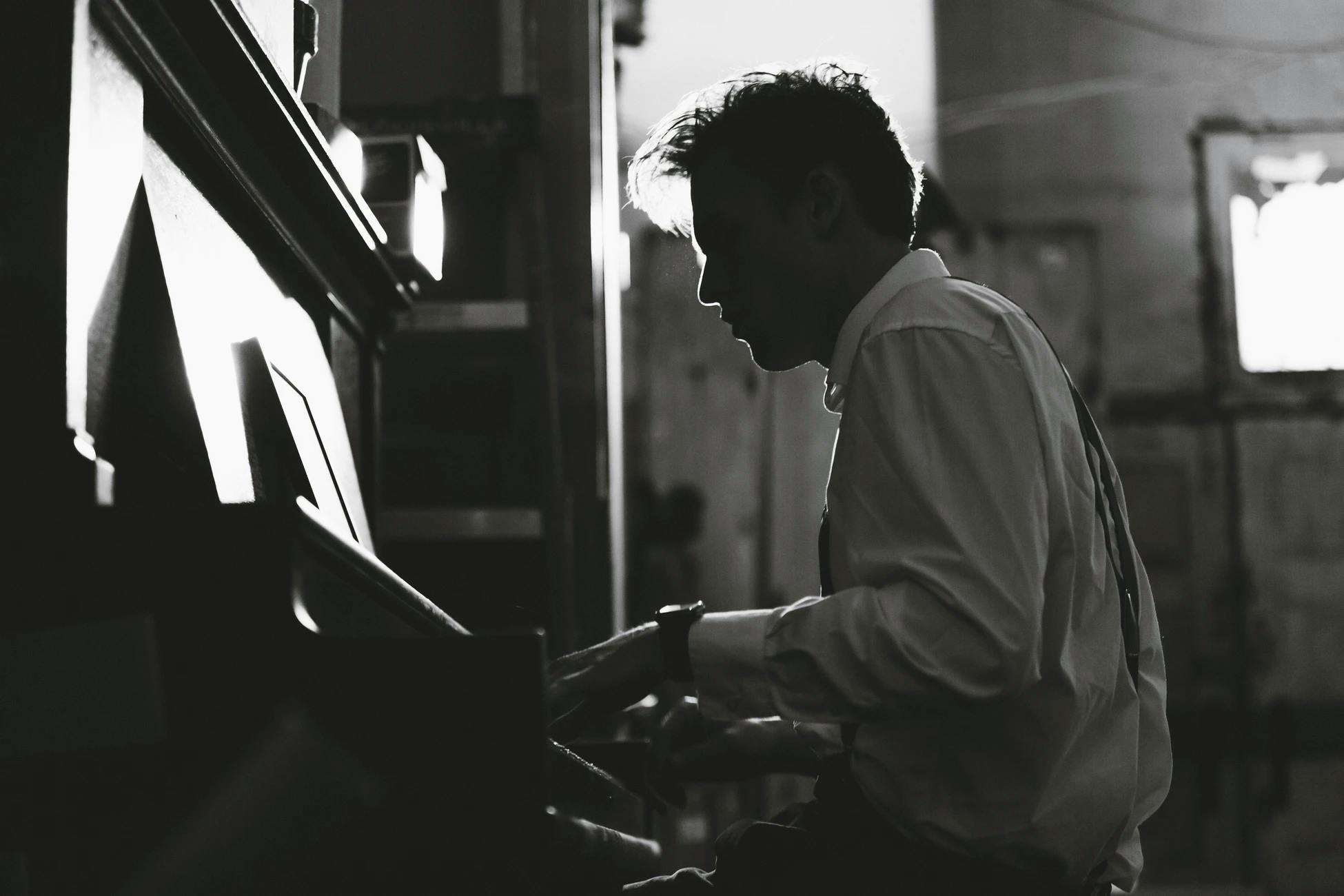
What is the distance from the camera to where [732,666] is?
1.19 m

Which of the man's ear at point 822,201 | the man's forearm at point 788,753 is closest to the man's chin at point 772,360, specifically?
the man's ear at point 822,201

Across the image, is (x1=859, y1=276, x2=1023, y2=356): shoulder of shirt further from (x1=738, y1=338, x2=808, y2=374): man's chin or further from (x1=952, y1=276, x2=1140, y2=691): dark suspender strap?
(x1=738, y1=338, x2=808, y2=374): man's chin

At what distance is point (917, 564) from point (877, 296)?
0.44 m

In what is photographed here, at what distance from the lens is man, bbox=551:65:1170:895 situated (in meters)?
1.10

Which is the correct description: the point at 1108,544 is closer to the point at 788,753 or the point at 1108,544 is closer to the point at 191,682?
the point at 788,753

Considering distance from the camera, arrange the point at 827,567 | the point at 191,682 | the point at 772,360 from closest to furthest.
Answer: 1. the point at 191,682
2. the point at 827,567
3. the point at 772,360

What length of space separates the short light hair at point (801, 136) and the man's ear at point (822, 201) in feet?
0.07

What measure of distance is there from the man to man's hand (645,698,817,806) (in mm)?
16

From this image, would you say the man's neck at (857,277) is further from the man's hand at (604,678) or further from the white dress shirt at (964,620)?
the man's hand at (604,678)

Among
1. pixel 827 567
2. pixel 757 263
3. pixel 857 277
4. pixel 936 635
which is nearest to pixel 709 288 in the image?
pixel 757 263

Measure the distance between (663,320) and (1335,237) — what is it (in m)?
3.56

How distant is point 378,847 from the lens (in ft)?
3.01

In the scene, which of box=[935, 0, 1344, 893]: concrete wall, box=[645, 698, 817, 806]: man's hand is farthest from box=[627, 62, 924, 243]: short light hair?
box=[935, 0, 1344, 893]: concrete wall

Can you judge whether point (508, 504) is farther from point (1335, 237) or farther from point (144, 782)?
point (1335, 237)
